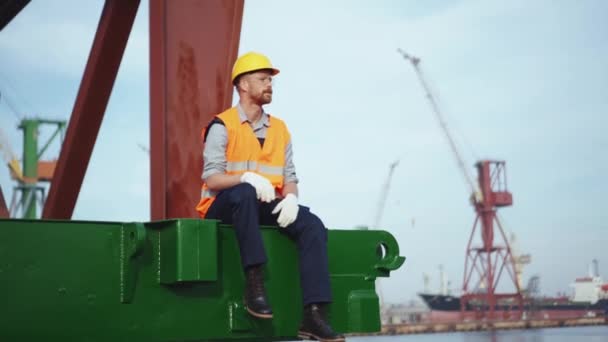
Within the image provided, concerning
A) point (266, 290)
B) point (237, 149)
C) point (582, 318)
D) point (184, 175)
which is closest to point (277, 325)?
point (266, 290)

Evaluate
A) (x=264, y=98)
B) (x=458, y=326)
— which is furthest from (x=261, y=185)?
(x=458, y=326)

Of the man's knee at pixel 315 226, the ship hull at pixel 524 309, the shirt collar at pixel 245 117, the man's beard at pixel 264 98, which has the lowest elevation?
the ship hull at pixel 524 309

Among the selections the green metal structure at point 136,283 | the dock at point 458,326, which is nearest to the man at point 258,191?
the green metal structure at point 136,283

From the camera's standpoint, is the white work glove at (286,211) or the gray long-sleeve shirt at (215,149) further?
the gray long-sleeve shirt at (215,149)

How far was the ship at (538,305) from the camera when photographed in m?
104

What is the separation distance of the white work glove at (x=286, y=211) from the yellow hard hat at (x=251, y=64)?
85 centimetres

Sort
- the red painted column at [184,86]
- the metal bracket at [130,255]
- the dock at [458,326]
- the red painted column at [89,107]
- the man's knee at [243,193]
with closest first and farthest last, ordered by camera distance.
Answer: the metal bracket at [130,255]
the man's knee at [243,193]
the red painted column at [184,86]
the red painted column at [89,107]
the dock at [458,326]

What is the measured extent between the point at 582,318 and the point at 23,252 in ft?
379

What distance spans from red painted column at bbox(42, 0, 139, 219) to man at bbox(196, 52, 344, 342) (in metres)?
1.86

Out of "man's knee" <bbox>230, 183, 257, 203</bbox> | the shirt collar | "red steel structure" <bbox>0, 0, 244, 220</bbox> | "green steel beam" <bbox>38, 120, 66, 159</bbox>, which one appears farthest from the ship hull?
"man's knee" <bbox>230, 183, 257, 203</bbox>

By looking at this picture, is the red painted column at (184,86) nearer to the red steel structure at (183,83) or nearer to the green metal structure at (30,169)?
the red steel structure at (183,83)

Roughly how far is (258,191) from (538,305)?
11456cm

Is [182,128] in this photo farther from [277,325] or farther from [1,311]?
[1,311]

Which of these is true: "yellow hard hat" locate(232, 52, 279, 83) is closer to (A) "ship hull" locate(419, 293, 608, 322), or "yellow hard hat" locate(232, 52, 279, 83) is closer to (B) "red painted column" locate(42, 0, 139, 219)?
(B) "red painted column" locate(42, 0, 139, 219)
